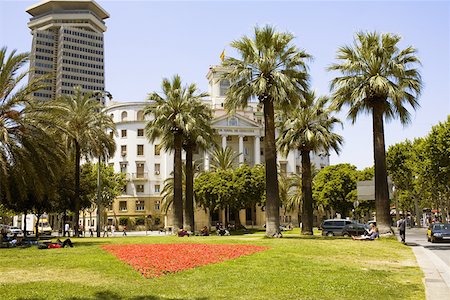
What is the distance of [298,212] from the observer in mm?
85812

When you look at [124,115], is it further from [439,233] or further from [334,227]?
[439,233]

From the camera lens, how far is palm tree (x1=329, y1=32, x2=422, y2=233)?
28219 millimetres

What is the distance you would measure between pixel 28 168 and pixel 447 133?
39.3m

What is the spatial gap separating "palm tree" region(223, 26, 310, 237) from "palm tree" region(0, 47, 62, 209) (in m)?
12.0

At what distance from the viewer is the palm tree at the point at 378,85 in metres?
28.2

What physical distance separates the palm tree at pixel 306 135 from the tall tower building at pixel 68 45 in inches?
6081

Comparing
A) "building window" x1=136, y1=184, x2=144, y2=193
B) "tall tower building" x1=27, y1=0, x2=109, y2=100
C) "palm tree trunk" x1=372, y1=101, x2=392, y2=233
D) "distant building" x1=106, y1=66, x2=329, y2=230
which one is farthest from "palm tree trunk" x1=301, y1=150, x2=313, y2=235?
"tall tower building" x1=27, y1=0, x2=109, y2=100


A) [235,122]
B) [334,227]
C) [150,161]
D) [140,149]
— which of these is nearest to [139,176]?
[150,161]

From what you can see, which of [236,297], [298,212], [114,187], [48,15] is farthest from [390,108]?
[48,15]

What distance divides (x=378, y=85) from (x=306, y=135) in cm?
1047

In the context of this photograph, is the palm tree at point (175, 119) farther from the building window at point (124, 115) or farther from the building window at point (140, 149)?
the building window at point (124, 115)

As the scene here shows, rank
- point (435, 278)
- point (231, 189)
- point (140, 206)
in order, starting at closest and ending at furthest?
point (435, 278) < point (231, 189) < point (140, 206)

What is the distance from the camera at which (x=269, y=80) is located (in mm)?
29781

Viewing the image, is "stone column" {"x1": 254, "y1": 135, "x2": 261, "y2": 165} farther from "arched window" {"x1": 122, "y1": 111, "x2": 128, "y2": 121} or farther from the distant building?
"arched window" {"x1": 122, "y1": 111, "x2": 128, "y2": 121}
